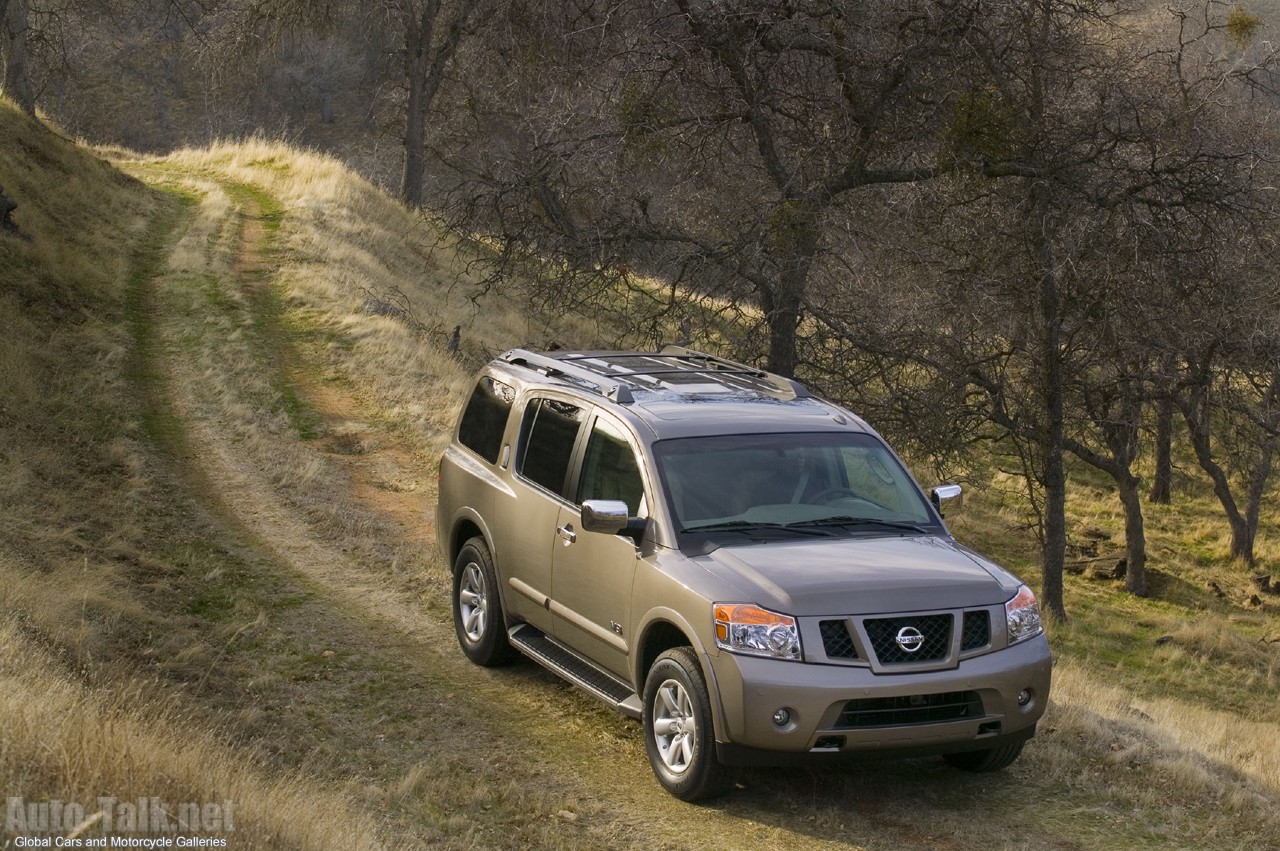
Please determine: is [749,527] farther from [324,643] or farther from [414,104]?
[414,104]

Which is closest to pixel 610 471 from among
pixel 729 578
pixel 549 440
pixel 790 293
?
pixel 549 440

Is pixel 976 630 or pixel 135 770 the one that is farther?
pixel 976 630

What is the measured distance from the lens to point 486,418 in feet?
28.0

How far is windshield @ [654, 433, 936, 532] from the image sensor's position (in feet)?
21.7

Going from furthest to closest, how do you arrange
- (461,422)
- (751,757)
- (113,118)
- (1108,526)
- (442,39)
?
(113,118), (442,39), (1108,526), (461,422), (751,757)

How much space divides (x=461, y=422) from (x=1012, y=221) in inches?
317

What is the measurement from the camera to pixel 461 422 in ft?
29.4

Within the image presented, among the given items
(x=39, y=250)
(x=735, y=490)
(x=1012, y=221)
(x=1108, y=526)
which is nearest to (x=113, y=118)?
(x=39, y=250)

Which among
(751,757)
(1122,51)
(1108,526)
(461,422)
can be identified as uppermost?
(1122,51)

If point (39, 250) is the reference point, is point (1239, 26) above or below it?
above

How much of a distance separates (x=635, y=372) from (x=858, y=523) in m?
1.92

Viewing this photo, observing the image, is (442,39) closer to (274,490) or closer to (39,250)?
(39,250)

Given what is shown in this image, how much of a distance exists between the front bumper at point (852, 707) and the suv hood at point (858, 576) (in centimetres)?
28

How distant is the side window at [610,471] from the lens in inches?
268
